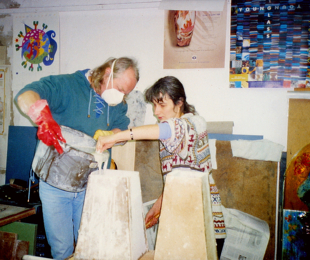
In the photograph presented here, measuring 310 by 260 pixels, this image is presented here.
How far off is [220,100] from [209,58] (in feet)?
1.27

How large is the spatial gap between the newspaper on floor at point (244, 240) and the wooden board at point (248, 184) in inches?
6.7

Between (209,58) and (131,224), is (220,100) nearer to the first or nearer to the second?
(209,58)

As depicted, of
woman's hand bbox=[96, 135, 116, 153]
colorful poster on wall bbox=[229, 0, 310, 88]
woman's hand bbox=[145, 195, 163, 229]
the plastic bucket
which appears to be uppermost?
colorful poster on wall bbox=[229, 0, 310, 88]

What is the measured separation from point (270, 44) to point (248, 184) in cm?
120

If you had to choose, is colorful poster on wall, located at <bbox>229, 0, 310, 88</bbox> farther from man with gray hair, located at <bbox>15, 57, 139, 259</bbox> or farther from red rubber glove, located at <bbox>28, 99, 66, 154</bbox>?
red rubber glove, located at <bbox>28, 99, 66, 154</bbox>

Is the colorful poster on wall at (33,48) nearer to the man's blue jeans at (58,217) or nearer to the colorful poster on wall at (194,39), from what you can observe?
the colorful poster on wall at (194,39)

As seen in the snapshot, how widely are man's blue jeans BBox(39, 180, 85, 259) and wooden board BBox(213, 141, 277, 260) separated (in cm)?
118

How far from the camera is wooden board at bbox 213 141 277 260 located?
67.0 inches

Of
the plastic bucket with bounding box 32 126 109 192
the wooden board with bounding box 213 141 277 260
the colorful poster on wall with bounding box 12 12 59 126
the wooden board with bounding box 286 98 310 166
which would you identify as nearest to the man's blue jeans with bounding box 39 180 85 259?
the plastic bucket with bounding box 32 126 109 192

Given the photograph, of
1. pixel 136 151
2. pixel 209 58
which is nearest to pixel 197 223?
pixel 136 151

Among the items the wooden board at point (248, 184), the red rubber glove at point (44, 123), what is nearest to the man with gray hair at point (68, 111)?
the red rubber glove at point (44, 123)

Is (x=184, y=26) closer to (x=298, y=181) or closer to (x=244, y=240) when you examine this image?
(x=298, y=181)

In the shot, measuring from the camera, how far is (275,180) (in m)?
1.71

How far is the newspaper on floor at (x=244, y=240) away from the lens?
1.47 metres
